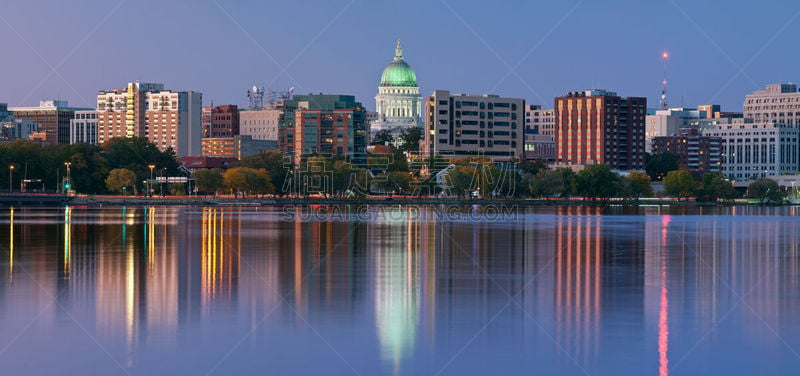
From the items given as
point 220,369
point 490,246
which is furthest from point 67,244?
point 220,369

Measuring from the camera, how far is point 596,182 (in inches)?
6516

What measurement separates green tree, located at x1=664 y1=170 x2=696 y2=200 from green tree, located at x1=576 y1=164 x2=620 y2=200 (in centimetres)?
1891

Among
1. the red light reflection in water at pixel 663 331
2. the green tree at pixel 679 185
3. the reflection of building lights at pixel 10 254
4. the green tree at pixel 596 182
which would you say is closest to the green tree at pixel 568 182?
the green tree at pixel 596 182

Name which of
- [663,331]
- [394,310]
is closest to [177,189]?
[394,310]

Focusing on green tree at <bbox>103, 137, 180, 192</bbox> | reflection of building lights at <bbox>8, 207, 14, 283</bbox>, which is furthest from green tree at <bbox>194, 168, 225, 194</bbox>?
reflection of building lights at <bbox>8, 207, 14, 283</bbox>

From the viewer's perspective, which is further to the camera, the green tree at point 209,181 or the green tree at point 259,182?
the green tree at point 209,181

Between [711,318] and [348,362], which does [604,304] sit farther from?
[348,362]

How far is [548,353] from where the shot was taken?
2066cm

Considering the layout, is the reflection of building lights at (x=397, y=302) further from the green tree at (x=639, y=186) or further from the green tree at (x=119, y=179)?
the green tree at (x=639, y=186)

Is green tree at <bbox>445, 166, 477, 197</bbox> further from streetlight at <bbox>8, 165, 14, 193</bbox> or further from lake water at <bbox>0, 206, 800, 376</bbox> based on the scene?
lake water at <bbox>0, 206, 800, 376</bbox>

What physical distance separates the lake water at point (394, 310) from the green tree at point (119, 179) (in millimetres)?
102590

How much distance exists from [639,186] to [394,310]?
157209 millimetres

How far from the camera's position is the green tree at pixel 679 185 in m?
182

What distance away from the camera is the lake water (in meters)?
19.9
